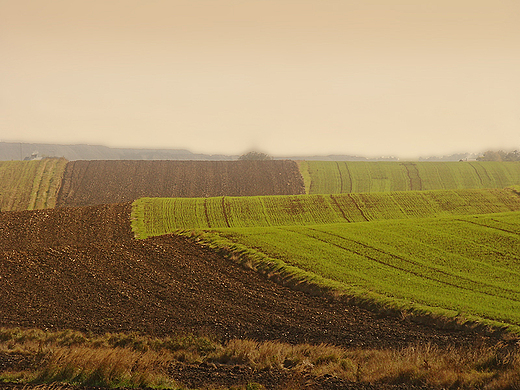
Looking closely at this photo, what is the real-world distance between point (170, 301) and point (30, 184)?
187ft

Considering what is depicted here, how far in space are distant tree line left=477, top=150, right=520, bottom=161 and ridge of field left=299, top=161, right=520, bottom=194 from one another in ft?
87.3

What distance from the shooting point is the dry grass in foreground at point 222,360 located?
1440cm

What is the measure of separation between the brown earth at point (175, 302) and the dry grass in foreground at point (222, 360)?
1035 mm

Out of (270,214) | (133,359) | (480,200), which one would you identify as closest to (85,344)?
(133,359)

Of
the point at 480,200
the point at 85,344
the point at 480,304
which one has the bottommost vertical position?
the point at 85,344

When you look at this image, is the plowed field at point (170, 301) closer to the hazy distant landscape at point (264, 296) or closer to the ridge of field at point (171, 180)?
the hazy distant landscape at point (264, 296)

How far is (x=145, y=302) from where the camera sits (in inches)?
974

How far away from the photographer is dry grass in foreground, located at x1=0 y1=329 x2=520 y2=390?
14.4 meters

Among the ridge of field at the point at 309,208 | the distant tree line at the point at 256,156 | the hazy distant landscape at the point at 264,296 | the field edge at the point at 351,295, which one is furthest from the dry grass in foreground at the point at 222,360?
the distant tree line at the point at 256,156

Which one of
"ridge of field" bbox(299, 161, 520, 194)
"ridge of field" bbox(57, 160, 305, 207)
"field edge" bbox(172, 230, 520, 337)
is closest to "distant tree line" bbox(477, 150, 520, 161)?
"ridge of field" bbox(299, 161, 520, 194)

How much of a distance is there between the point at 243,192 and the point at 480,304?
53.8m

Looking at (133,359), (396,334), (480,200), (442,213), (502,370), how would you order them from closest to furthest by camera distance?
(502,370)
(133,359)
(396,334)
(442,213)
(480,200)

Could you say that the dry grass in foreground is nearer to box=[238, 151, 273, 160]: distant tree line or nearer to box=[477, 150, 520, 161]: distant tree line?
box=[238, 151, 273, 160]: distant tree line

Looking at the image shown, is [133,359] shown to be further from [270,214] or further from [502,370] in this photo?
[270,214]
